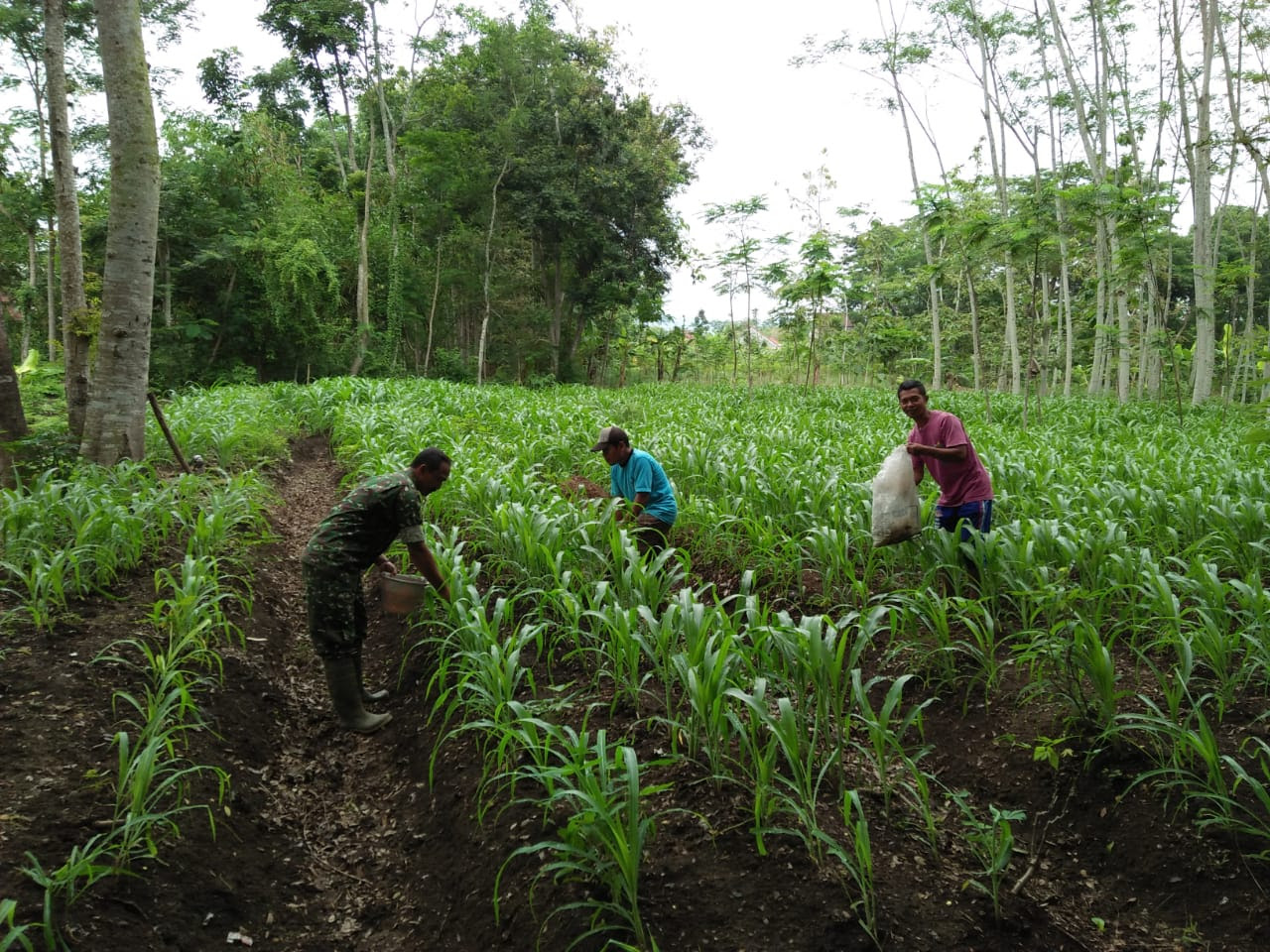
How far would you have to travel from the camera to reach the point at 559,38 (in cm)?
2047

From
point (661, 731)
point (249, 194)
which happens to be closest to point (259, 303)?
point (249, 194)

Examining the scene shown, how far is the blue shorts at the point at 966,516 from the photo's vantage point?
4.01m

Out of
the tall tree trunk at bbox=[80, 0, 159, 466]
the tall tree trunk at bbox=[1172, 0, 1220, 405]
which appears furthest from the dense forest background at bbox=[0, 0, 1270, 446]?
the tall tree trunk at bbox=[80, 0, 159, 466]

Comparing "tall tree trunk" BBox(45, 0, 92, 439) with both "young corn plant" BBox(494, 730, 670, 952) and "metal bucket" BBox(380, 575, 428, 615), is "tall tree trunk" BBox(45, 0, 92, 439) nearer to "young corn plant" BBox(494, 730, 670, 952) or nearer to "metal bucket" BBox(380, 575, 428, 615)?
"metal bucket" BBox(380, 575, 428, 615)

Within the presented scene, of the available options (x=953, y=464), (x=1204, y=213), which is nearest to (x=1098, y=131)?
(x=1204, y=213)

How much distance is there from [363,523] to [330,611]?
45 centimetres

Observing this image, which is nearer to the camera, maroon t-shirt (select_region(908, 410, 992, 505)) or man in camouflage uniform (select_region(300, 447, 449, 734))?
man in camouflage uniform (select_region(300, 447, 449, 734))

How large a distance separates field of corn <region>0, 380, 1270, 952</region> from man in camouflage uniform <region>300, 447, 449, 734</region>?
12.1 inches

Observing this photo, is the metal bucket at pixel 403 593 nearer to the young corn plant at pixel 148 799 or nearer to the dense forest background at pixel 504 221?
the young corn plant at pixel 148 799

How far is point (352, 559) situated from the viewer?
326cm

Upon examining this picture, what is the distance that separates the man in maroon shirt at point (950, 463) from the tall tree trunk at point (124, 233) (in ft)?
18.8

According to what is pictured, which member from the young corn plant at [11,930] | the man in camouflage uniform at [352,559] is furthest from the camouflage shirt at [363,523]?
the young corn plant at [11,930]

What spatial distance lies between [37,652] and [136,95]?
457 cm

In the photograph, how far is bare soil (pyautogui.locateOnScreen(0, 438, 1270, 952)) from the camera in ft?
6.41
